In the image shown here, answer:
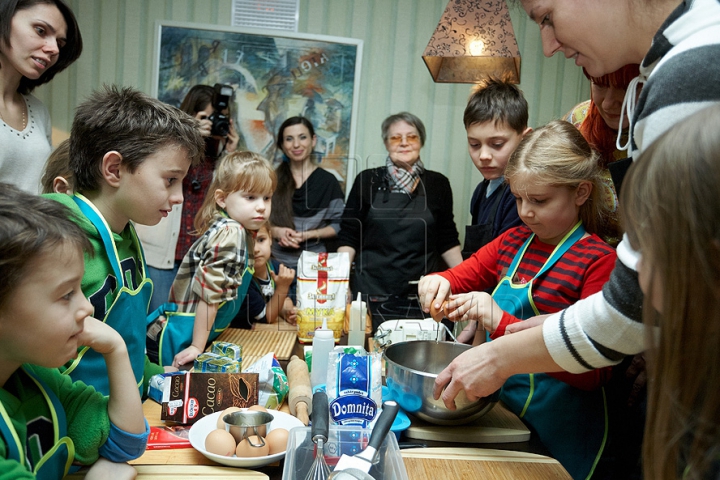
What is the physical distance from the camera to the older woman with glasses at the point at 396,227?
190 cm

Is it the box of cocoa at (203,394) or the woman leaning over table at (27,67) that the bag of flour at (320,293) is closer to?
the box of cocoa at (203,394)

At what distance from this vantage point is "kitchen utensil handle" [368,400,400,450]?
81 cm

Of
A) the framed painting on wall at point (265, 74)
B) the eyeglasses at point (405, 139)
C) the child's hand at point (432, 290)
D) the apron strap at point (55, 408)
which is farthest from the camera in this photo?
the framed painting on wall at point (265, 74)

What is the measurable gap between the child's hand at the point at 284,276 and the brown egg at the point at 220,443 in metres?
1.08

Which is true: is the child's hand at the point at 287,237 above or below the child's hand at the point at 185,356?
above

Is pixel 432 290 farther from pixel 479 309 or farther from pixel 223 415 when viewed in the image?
pixel 223 415

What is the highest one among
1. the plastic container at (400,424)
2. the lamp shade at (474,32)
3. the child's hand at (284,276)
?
the lamp shade at (474,32)

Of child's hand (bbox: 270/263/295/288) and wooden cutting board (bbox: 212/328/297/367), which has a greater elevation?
child's hand (bbox: 270/263/295/288)

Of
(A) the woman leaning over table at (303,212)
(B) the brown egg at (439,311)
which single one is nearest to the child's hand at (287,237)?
(A) the woman leaning over table at (303,212)

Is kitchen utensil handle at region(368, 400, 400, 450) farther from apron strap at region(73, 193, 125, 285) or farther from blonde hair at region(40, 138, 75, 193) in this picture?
blonde hair at region(40, 138, 75, 193)

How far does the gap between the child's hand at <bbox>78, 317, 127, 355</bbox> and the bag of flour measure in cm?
75

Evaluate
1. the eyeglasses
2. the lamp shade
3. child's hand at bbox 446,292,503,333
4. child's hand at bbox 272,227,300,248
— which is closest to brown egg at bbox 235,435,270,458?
child's hand at bbox 446,292,503,333

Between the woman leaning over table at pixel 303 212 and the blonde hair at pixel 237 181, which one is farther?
the woman leaning over table at pixel 303 212

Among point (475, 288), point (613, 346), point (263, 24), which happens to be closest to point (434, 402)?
point (613, 346)
